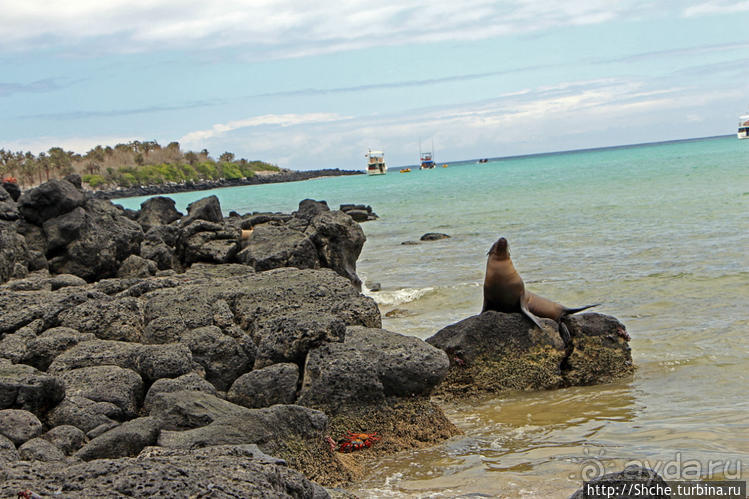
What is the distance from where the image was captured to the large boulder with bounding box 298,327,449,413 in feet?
18.5

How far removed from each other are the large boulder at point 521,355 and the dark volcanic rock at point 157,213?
614 inches

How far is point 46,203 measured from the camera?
1188 cm

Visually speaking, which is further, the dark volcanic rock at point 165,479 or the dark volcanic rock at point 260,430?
the dark volcanic rock at point 260,430

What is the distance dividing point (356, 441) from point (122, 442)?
1.78 meters

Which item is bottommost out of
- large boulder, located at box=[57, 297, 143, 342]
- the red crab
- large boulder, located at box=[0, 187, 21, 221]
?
the red crab

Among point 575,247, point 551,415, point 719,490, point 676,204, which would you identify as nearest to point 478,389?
point 551,415

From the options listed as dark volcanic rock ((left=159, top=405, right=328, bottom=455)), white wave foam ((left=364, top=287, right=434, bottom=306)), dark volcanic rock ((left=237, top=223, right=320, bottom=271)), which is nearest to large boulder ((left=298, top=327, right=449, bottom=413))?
dark volcanic rock ((left=159, top=405, right=328, bottom=455))

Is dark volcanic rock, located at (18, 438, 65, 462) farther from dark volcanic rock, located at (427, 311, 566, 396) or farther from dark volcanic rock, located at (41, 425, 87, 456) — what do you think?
dark volcanic rock, located at (427, 311, 566, 396)

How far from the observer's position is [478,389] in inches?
282

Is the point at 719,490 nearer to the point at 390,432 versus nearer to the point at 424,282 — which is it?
the point at 390,432

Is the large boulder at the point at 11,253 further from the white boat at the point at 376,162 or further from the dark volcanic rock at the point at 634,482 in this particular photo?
the white boat at the point at 376,162

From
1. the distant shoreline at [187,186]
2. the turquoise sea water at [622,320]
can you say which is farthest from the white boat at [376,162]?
the turquoise sea water at [622,320]

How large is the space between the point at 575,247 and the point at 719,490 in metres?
14.3

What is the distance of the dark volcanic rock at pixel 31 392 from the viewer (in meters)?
5.10
